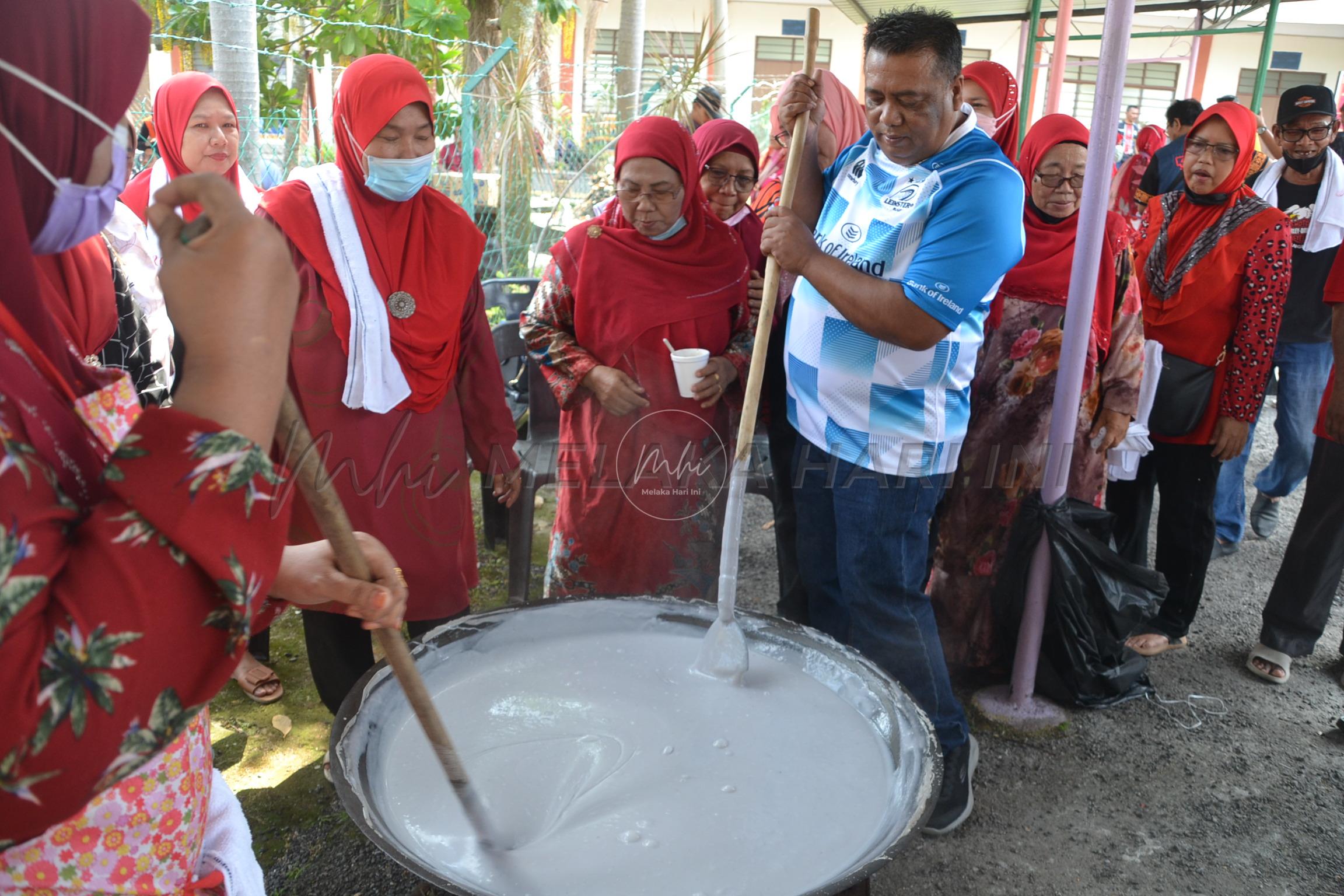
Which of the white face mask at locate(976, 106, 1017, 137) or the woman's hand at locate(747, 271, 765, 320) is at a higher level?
the white face mask at locate(976, 106, 1017, 137)

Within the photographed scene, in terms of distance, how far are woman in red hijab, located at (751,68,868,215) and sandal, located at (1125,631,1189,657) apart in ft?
6.97

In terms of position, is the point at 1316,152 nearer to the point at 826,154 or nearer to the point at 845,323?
the point at 826,154

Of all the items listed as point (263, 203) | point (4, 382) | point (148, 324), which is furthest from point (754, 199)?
point (4, 382)

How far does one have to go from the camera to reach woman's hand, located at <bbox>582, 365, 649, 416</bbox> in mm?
2643

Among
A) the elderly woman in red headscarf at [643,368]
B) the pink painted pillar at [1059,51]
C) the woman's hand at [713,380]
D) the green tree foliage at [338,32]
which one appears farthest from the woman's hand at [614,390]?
the pink painted pillar at [1059,51]

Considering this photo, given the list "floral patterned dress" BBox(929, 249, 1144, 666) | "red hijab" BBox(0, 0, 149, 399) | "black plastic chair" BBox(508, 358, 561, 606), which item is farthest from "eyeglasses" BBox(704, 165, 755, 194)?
"red hijab" BBox(0, 0, 149, 399)

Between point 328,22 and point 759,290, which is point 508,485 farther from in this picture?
point 328,22

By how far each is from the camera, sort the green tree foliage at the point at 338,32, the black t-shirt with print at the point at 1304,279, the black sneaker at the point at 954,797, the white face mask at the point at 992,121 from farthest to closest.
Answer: the green tree foliage at the point at 338,32, the black t-shirt with print at the point at 1304,279, the white face mask at the point at 992,121, the black sneaker at the point at 954,797

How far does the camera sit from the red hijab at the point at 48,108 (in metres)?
0.70

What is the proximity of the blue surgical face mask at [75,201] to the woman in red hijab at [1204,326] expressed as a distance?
10.8 feet

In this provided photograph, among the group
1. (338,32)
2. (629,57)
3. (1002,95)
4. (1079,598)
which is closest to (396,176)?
(1002,95)

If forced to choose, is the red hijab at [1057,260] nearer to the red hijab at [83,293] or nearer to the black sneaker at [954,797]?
the black sneaker at [954,797]

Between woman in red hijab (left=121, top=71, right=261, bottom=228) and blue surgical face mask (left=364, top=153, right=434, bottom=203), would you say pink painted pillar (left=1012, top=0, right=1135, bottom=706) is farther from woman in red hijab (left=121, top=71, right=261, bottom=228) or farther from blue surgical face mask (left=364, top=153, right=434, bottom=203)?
woman in red hijab (left=121, top=71, right=261, bottom=228)

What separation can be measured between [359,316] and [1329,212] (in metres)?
4.25
